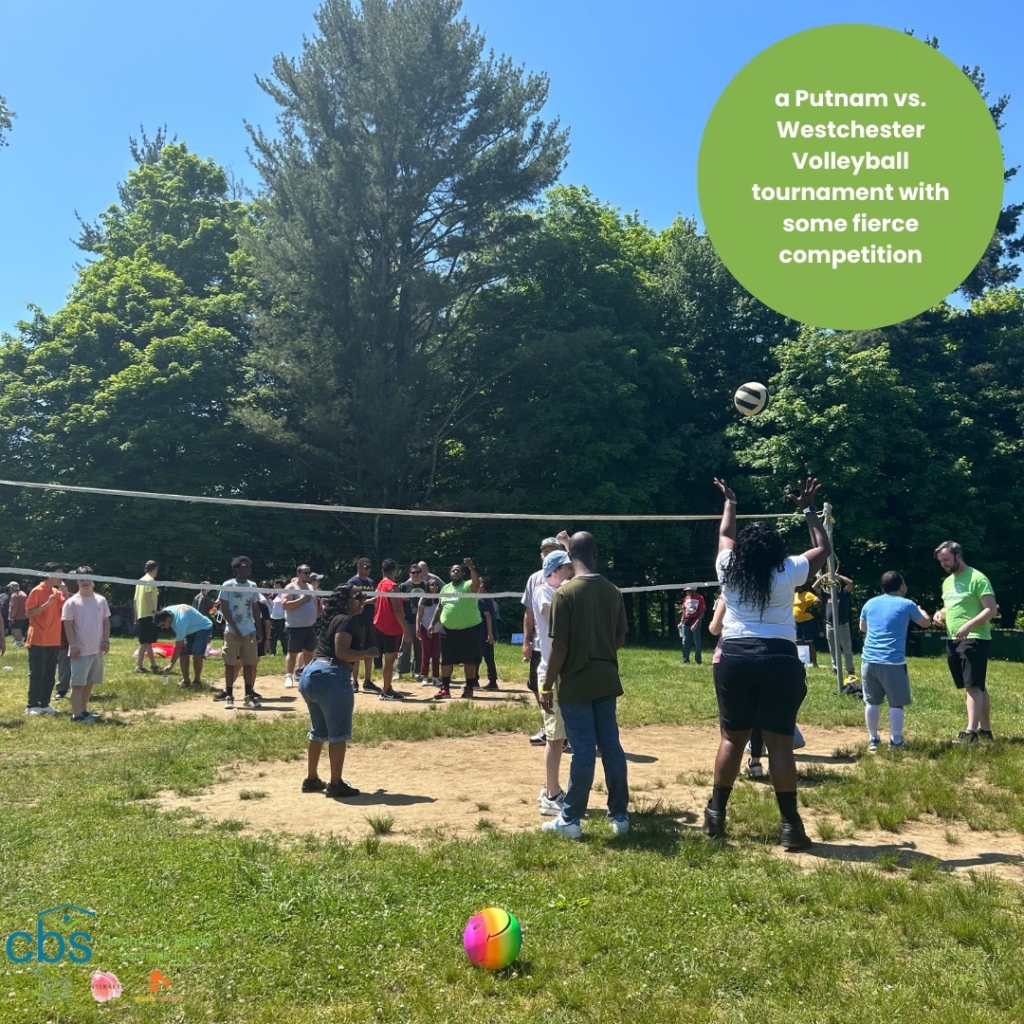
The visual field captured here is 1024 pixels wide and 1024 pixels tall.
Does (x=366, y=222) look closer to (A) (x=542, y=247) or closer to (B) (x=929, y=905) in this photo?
(A) (x=542, y=247)

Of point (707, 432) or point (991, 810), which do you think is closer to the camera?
point (991, 810)

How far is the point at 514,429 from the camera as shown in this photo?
31.9 metres

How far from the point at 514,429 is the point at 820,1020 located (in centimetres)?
2871

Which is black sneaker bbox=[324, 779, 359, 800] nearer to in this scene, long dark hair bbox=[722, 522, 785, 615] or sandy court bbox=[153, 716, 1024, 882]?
sandy court bbox=[153, 716, 1024, 882]

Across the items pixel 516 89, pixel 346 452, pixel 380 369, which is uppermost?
pixel 516 89

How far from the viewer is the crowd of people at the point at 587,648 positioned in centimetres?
580

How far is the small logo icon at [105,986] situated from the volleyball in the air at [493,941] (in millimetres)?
1404

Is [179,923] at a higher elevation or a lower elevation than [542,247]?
lower

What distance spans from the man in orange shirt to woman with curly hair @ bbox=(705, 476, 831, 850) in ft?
27.3

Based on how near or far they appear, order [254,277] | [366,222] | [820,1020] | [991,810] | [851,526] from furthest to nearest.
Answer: [254,277]
[366,222]
[851,526]
[991,810]
[820,1020]

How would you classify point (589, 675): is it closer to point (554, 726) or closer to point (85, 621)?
point (554, 726)

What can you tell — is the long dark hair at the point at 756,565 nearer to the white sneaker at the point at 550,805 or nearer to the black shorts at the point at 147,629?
the white sneaker at the point at 550,805

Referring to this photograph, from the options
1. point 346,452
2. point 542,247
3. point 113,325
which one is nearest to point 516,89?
point 542,247

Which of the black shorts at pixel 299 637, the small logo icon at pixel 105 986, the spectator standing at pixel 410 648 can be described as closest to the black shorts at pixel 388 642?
the black shorts at pixel 299 637
